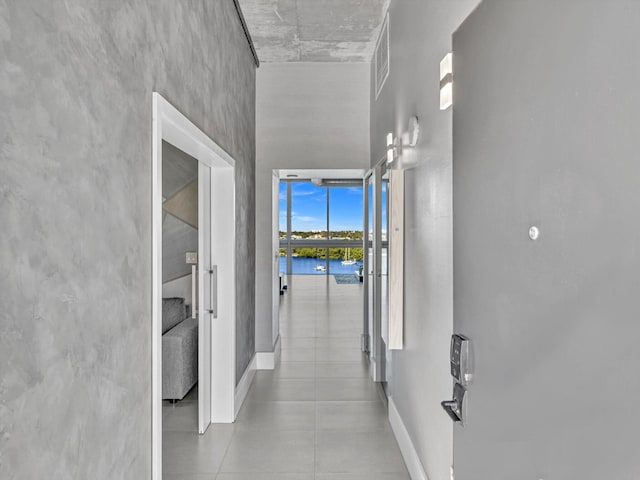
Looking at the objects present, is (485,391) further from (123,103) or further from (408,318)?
(408,318)

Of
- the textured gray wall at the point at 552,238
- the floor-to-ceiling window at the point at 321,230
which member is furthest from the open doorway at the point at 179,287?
the floor-to-ceiling window at the point at 321,230

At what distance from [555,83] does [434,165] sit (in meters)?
1.36

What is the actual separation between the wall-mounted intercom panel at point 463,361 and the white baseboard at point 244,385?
2.67m

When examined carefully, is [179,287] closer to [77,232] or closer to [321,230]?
[77,232]

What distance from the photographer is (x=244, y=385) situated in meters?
4.02

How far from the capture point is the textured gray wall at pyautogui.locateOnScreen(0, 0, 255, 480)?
0.94 m

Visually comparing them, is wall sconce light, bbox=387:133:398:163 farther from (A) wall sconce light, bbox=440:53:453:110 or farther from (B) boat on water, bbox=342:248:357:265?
(B) boat on water, bbox=342:248:357:265

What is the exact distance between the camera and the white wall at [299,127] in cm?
491

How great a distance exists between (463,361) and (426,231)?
1227 mm

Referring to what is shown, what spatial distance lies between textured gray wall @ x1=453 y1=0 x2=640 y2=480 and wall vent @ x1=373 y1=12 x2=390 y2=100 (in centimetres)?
268

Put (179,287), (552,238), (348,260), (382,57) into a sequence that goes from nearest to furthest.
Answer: (552,238) → (382,57) → (179,287) → (348,260)

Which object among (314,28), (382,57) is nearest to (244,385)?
(382,57)

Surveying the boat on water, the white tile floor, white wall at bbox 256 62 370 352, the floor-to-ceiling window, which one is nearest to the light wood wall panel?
the white tile floor

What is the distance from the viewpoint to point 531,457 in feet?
2.99
